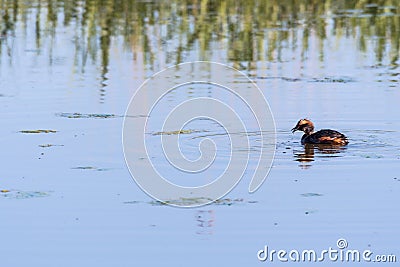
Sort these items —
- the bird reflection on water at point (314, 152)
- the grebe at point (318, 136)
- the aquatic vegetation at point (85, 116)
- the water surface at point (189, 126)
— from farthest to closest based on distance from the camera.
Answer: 1. the aquatic vegetation at point (85, 116)
2. the grebe at point (318, 136)
3. the bird reflection on water at point (314, 152)
4. the water surface at point (189, 126)

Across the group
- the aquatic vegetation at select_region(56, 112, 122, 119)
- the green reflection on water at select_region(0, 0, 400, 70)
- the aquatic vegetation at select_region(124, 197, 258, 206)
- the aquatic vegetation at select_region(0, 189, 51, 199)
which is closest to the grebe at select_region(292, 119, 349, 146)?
the aquatic vegetation at select_region(56, 112, 122, 119)

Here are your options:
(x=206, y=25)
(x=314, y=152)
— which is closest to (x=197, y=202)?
(x=314, y=152)

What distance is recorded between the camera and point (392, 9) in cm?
2131

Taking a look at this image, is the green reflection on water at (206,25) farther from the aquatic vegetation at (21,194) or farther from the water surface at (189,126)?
the aquatic vegetation at (21,194)

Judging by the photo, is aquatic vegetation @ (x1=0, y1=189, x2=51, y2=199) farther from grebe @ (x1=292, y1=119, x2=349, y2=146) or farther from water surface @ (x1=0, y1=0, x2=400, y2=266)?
grebe @ (x1=292, y1=119, x2=349, y2=146)

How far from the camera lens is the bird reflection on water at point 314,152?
1010 centimetres

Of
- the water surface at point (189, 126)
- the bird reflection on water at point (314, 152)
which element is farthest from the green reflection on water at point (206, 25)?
the bird reflection on water at point (314, 152)

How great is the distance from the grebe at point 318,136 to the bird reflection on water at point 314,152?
0.05 meters

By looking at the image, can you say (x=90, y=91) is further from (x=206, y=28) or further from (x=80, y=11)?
(x=80, y=11)

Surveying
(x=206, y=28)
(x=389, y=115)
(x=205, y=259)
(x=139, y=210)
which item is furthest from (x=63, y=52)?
(x=205, y=259)

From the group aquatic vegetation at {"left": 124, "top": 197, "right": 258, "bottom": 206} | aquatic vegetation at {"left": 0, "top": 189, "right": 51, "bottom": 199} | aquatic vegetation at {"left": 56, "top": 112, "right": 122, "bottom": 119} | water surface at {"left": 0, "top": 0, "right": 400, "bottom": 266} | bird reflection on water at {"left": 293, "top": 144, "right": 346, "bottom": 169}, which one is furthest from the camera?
aquatic vegetation at {"left": 56, "top": 112, "right": 122, "bottom": 119}

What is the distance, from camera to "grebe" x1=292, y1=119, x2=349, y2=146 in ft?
34.8

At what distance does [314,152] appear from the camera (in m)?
10.6

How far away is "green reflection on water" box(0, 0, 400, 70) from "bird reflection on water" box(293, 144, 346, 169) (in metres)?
5.06
